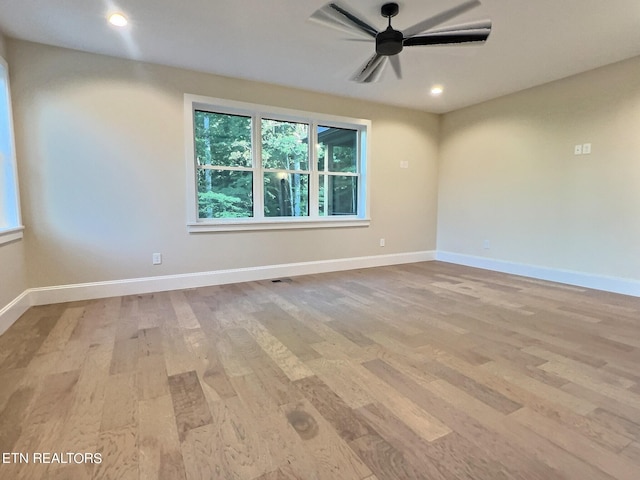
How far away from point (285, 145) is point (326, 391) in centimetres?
351

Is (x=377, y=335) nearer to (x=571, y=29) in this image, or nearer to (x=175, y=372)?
(x=175, y=372)

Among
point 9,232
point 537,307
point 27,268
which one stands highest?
point 9,232

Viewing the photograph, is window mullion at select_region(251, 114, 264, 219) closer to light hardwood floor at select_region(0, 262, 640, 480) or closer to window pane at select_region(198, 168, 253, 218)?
window pane at select_region(198, 168, 253, 218)

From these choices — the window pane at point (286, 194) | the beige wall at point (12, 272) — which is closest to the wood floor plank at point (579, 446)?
the window pane at point (286, 194)

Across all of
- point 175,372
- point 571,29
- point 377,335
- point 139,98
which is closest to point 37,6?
point 139,98

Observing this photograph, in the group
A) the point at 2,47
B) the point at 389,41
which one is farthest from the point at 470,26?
the point at 2,47

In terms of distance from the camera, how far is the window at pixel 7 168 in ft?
9.42

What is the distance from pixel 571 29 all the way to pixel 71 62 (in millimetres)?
4663

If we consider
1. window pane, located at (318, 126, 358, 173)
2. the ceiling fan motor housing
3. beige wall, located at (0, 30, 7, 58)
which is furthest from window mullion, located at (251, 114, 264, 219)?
beige wall, located at (0, 30, 7, 58)

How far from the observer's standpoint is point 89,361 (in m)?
2.08

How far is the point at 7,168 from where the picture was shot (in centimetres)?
294

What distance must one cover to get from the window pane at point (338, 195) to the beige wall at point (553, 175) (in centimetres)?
177

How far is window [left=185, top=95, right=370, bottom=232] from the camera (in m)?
3.97

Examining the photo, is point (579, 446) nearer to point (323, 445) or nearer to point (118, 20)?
point (323, 445)
